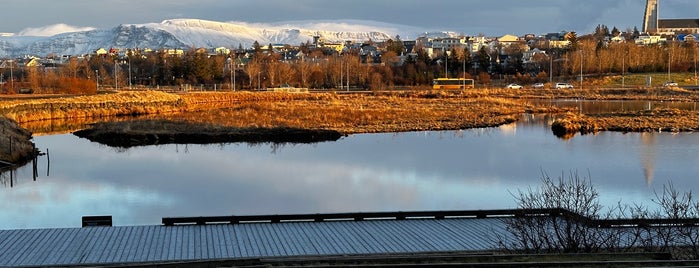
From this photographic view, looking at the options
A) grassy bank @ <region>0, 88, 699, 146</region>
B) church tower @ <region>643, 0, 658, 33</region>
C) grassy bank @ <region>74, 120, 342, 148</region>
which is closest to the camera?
grassy bank @ <region>74, 120, 342, 148</region>

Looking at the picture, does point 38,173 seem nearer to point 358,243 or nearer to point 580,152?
point 358,243

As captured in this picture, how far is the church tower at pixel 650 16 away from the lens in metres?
169

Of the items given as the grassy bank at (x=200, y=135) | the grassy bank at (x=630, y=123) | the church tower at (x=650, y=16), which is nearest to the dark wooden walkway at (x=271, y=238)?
the grassy bank at (x=200, y=135)

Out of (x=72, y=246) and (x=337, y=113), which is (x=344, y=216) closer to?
(x=72, y=246)

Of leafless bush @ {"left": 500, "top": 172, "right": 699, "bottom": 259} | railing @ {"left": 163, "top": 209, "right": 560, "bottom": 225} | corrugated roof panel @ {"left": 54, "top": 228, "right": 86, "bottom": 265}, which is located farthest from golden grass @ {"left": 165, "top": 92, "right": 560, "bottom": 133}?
leafless bush @ {"left": 500, "top": 172, "right": 699, "bottom": 259}

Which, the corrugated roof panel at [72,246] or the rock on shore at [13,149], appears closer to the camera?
the corrugated roof panel at [72,246]

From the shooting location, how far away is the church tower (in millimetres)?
168875

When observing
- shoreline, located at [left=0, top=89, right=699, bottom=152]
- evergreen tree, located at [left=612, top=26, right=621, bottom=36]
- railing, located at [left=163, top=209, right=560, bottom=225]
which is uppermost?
evergreen tree, located at [left=612, top=26, right=621, bottom=36]

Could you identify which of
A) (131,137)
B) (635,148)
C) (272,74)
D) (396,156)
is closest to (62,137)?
(131,137)

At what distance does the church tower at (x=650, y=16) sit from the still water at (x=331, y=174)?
153445mm

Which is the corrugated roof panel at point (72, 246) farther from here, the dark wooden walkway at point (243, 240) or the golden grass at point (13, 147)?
the golden grass at point (13, 147)

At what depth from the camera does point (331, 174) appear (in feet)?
63.0

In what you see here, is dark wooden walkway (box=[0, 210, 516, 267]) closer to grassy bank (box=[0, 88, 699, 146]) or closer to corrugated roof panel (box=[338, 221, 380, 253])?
corrugated roof panel (box=[338, 221, 380, 253])

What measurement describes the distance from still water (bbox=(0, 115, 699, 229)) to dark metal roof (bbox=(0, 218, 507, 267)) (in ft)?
7.84
